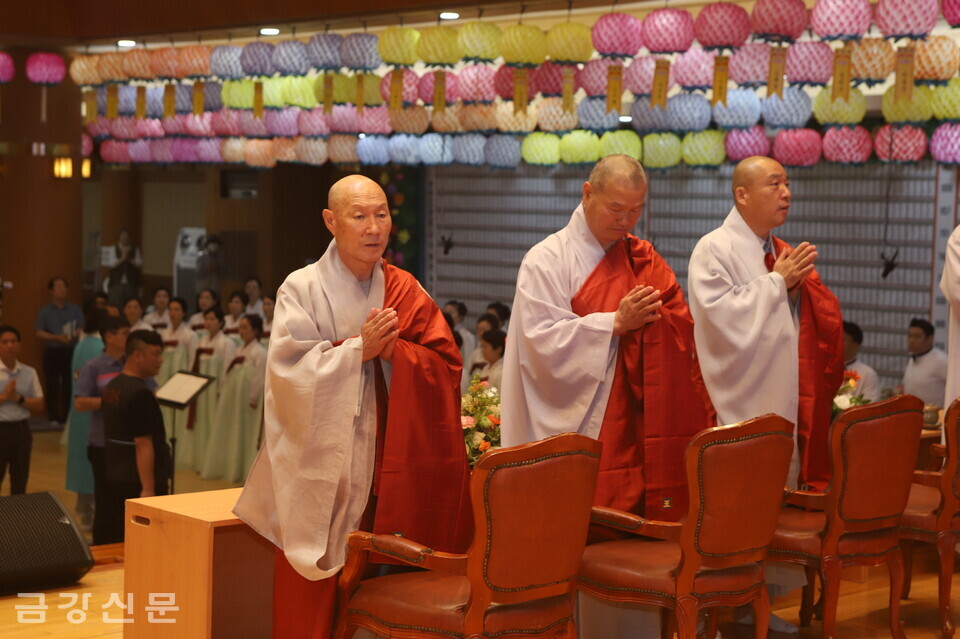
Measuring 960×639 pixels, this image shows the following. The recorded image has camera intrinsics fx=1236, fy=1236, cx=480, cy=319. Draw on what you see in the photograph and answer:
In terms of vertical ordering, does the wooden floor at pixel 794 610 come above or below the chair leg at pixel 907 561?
below

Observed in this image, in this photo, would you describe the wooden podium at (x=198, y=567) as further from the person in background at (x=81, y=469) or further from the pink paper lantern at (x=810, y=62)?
the person in background at (x=81, y=469)

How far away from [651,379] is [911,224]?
6.96 meters

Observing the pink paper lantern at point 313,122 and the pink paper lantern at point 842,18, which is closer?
the pink paper lantern at point 842,18

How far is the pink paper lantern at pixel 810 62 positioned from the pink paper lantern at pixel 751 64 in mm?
156

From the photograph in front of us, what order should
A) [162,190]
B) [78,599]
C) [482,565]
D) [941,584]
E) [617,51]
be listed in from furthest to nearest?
[162,190], [617,51], [78,599], [941,584], [482,565]

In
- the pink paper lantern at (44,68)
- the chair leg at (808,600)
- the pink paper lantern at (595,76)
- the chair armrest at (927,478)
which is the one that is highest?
the pink paper lantern at (44,68)


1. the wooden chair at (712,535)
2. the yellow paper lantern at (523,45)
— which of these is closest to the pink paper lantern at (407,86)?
the yellow paper lantern at (523,45)

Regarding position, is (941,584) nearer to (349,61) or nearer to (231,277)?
(349,61)

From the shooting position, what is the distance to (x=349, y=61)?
344 inches

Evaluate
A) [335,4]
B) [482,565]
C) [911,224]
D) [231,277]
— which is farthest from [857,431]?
[231,277]

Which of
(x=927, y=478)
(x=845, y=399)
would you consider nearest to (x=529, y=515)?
(x=927, y=478)

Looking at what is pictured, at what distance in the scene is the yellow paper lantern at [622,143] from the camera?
925cm

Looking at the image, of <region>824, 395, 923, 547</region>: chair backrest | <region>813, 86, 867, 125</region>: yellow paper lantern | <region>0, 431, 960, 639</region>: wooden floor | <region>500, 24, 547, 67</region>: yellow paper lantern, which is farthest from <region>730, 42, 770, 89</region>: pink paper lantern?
<region>824, 395, 923, 547</region>: chair backrest

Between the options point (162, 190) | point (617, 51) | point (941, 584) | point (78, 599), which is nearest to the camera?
point (941, 584)
